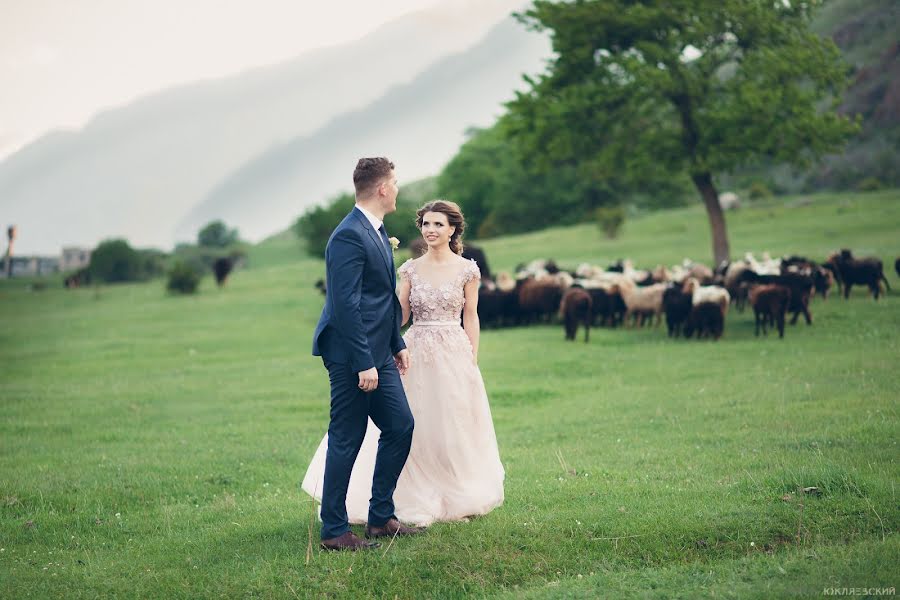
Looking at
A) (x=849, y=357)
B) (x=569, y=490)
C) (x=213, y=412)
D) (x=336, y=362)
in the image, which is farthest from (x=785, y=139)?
(x=336, y=362)

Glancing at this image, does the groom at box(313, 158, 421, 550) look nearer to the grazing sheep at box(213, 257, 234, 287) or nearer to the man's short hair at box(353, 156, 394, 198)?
the man's short hair at box(353, 156, 394, 198)

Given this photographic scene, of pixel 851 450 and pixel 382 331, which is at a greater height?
pixel 382 331

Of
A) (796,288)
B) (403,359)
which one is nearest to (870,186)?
(796,288)

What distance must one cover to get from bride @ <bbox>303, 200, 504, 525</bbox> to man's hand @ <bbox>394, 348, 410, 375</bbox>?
313 millimetres

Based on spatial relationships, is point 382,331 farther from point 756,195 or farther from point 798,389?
point 756,195

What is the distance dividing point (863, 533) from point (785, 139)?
24.7m

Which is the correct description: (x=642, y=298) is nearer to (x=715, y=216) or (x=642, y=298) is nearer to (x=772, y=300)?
(x=772, y=300)

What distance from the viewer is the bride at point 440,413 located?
22.1 ft

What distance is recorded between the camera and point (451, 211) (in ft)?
23.1

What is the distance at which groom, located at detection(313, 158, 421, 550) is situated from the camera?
19.5 feet

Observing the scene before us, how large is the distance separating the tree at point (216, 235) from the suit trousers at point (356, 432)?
374 feet

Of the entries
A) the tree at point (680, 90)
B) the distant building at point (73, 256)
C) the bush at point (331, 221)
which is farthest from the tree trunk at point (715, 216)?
the distant building at point (73, 256)

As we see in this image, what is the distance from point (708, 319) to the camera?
20250 millimetres

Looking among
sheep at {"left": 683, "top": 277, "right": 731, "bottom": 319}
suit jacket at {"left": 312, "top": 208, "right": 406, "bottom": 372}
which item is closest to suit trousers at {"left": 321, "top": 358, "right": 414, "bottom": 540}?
suit jacket at {"left": 312, "top": 208, "right": 406, "bottom": 372}
